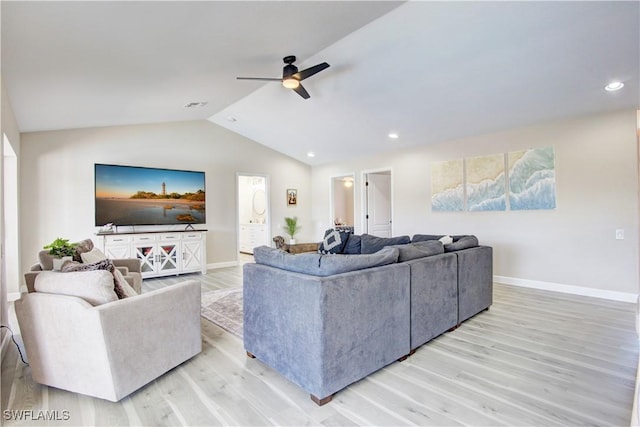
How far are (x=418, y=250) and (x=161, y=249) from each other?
179 inches

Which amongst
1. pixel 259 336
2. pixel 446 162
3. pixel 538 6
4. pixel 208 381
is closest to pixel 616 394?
pixel 259 336

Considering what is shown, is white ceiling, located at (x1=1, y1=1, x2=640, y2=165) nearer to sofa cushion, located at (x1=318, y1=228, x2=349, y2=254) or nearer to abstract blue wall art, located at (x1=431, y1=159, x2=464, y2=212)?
abstract blue wall art, located at (x1=431, y1=159, x2=464, y2=212)

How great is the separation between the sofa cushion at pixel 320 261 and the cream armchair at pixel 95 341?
2.69ft

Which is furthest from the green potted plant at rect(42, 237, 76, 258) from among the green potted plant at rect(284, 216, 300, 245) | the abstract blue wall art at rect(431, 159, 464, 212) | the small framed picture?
the abstract blue wall art at rect(431, 159, 464, 212)

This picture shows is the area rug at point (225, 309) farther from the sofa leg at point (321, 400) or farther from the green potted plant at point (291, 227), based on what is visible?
the green potted plant at point (291, 227)

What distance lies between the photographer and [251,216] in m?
9.63

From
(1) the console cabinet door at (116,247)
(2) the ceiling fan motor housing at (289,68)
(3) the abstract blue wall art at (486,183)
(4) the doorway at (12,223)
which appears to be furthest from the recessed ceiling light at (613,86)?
(4) the doorway at (12,223)

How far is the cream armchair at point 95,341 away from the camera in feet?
6.44

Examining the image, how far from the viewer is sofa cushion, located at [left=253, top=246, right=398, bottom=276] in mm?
2123

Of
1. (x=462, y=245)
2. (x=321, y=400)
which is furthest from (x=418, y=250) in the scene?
(x=321, y=400)

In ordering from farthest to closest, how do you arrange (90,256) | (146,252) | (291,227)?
(291,227), (146,252), (90,256)

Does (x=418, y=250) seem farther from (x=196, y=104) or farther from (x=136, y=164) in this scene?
(x=136, y=164)

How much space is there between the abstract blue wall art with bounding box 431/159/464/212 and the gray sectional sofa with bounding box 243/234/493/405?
288 centimetres

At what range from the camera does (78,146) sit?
17.2 ft
